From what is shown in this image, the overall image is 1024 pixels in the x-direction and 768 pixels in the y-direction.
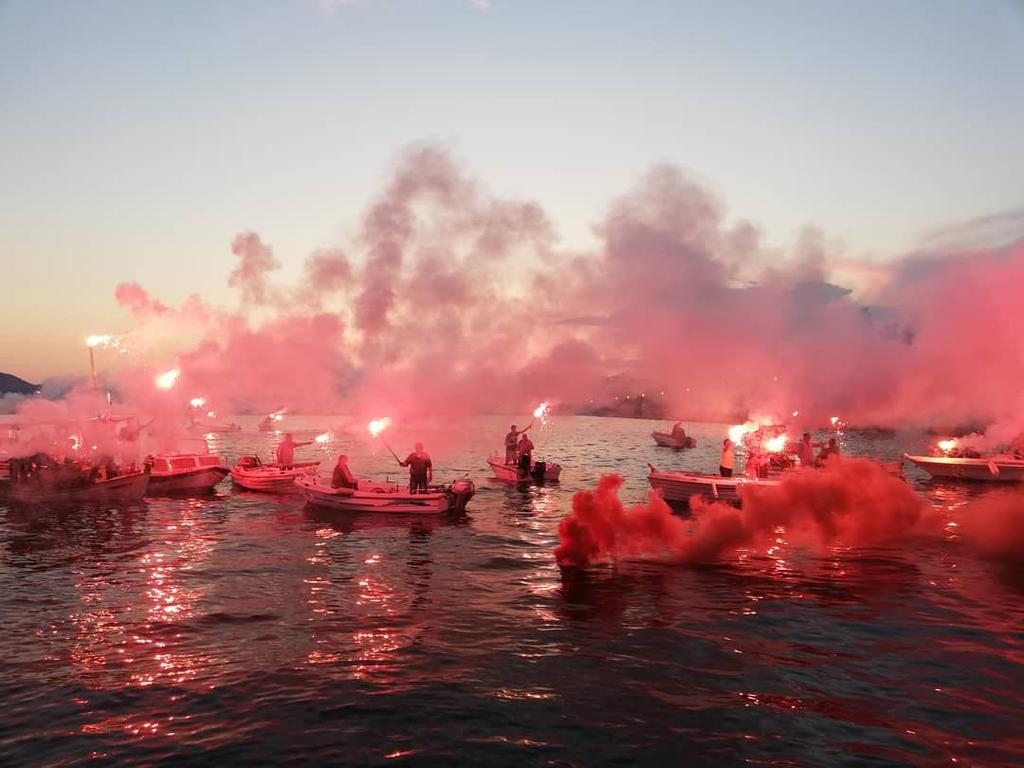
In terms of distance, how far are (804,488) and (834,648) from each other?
42.2 feet

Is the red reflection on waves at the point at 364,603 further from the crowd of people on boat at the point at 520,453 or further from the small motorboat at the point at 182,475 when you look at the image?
the crowd of people on boat at the point at 520,453

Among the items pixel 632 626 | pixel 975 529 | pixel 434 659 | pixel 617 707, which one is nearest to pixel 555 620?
pixel 632 626

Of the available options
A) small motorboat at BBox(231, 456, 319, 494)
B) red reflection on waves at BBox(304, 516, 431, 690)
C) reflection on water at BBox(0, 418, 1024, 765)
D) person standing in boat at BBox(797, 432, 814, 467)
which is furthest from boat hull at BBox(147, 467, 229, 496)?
person standing in boat at BBox(797, 432, 814, 467)

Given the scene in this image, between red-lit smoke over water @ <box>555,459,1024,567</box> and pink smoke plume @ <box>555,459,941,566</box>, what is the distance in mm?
36

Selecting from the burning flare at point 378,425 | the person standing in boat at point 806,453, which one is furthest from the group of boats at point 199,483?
the person standing in boat at point 806,453

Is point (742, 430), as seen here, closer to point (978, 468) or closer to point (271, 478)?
point (978, 468)

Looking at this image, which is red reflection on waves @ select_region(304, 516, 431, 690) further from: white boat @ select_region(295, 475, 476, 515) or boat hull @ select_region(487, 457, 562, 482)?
boat hull @ select_region(487, 457, 562, 482)

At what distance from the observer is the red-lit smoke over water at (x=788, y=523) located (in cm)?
2316

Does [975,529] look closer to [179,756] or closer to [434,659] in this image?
[434,659]

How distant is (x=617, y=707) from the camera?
41.3 ft

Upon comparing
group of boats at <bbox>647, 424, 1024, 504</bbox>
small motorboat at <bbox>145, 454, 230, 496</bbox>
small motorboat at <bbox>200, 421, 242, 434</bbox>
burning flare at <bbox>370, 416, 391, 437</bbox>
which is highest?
small motorboat at <bbox>200, 421, 242, 434</bbox>

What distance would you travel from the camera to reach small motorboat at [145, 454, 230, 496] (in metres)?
43.1

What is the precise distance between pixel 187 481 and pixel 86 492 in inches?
247

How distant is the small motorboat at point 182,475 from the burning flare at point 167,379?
4.78 metres
